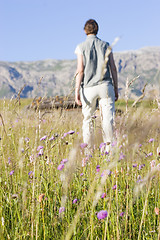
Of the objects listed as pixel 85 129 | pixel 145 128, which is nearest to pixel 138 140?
pixel 145 128

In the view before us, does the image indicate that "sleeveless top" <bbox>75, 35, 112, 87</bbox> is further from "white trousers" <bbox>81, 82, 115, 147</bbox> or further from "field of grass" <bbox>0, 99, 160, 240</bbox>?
"field of grass" <bbox>0, 99, 160, 240</bbox>

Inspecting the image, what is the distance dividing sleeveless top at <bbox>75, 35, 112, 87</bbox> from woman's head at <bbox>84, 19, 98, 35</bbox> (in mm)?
69

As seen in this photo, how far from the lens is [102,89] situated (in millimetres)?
3562

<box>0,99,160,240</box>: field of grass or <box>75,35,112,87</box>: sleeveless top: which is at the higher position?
<box>75,35,112,87</box>: sleeveless top

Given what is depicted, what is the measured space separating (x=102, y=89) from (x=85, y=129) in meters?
0.61

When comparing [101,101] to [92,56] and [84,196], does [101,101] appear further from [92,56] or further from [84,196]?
[84,196]

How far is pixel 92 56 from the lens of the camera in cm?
364

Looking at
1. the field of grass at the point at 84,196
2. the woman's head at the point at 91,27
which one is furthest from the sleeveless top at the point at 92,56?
the field of grass at the point at 84,196

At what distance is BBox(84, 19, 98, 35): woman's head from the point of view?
3.64 meters

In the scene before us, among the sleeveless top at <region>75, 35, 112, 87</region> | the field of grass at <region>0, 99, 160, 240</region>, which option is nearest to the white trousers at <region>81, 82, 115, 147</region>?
the sleeveless top at <region>75, 35, 112, 87</region>

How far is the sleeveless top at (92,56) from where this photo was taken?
11.9 ft

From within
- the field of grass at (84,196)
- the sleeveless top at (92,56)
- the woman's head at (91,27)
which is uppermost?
the woman's head at (91,27)

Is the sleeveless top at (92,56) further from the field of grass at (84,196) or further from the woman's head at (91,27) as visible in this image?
the field of grass at (84,196)

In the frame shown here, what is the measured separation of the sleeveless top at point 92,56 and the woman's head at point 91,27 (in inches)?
2.7
